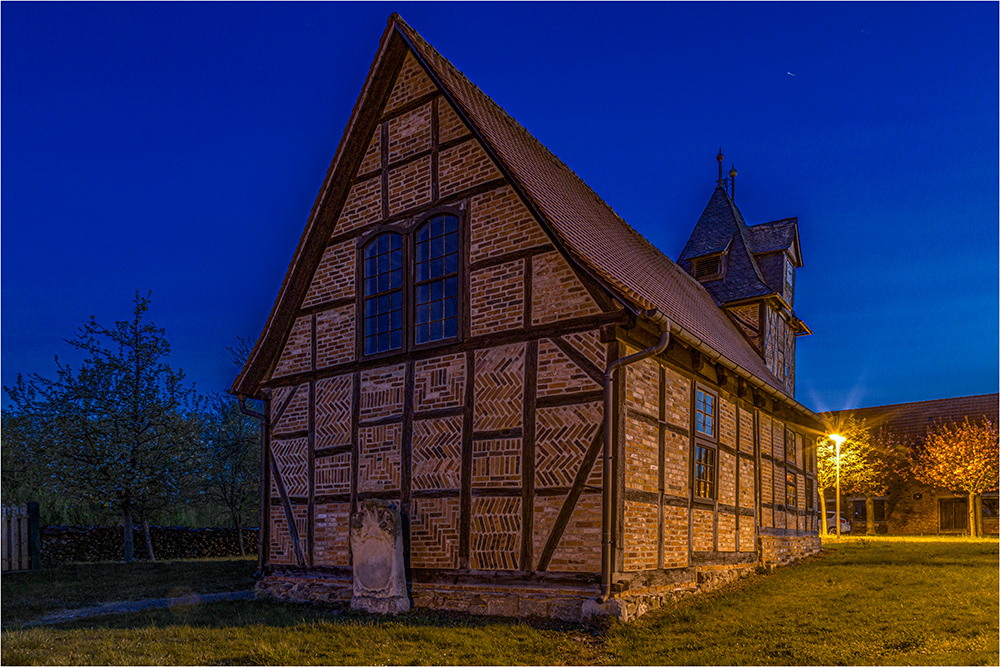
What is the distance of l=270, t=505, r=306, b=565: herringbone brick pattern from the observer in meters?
14.3

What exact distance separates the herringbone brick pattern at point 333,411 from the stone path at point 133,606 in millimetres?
3209

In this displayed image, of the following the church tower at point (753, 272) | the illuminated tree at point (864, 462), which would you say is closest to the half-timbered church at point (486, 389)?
the church tower at point (753, 272)

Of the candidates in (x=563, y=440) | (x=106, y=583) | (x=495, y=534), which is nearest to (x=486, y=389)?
(x=563, y=440)

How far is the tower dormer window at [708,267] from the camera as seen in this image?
2409cm

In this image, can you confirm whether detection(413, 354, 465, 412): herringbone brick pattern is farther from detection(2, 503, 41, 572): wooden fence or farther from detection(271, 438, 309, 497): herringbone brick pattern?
detection(2, 503, 41, 572): wooden fence

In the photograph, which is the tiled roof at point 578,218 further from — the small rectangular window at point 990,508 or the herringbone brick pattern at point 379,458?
the small rectangular window at point 990,508

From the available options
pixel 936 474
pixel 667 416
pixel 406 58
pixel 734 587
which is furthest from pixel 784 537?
pixel 936 474

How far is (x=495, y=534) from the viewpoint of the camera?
11570 millimetres

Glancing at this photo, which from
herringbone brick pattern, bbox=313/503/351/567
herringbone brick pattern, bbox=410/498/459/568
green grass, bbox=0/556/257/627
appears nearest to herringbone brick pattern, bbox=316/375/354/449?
herringbone brick pattern, bbox=313/503/351/567

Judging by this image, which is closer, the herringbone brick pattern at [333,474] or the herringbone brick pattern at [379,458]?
the herringbone brick pattern at [379,458]

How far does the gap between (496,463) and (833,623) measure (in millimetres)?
4804

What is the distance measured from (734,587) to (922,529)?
2541cm

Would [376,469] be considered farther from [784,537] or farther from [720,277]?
[720,277]

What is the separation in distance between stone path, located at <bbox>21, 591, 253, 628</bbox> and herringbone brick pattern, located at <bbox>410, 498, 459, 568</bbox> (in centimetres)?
392
